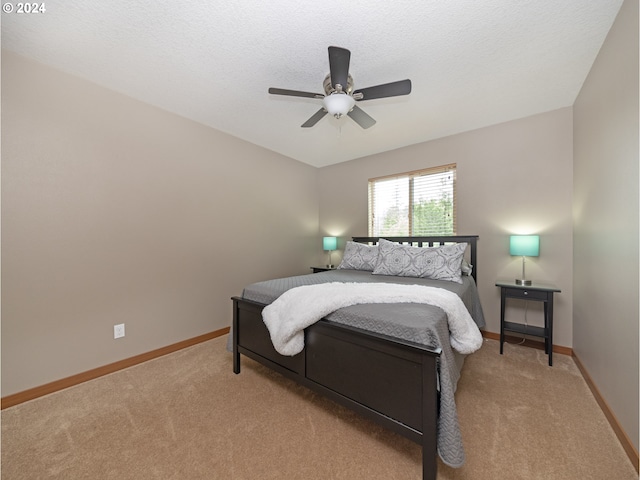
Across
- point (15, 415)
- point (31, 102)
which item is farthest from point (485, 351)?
point (31, 102)

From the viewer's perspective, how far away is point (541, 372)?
2.20 m

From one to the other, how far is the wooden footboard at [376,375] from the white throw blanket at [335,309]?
0.35 feet

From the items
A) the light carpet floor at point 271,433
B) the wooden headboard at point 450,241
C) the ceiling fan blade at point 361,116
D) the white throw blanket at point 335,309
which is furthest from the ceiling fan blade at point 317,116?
the light carpet floor at point 271,433

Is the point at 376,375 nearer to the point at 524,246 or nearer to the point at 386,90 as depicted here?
the point at 386,90

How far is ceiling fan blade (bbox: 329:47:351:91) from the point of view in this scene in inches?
59.3

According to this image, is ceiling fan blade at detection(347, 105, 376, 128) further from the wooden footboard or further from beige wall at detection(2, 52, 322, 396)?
beige wall at detection(2, 52, 322, 396)

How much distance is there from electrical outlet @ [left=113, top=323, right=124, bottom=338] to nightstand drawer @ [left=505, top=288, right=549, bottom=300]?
3.78m

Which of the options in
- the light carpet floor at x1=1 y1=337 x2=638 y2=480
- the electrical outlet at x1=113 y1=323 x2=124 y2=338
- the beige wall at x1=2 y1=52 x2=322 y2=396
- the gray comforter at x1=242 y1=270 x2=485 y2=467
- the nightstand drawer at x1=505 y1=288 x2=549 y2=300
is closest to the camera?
A: the gray comforter at x1=242 y1=270 x2=485 y2=467

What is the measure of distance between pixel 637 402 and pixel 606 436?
15.4 inches

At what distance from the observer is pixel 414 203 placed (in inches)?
141

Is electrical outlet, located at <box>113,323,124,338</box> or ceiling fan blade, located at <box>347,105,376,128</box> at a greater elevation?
ceiling fan blade, located at <box>347,105,376,128</box>

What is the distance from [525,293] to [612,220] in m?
1.12

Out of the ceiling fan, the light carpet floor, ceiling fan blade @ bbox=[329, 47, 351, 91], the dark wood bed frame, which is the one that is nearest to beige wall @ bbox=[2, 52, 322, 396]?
the light carpet floor

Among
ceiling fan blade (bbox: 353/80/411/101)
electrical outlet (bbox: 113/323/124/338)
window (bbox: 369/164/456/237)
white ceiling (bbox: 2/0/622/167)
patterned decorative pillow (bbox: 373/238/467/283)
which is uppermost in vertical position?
white ceiling (bbox: 2/0/622/167)
